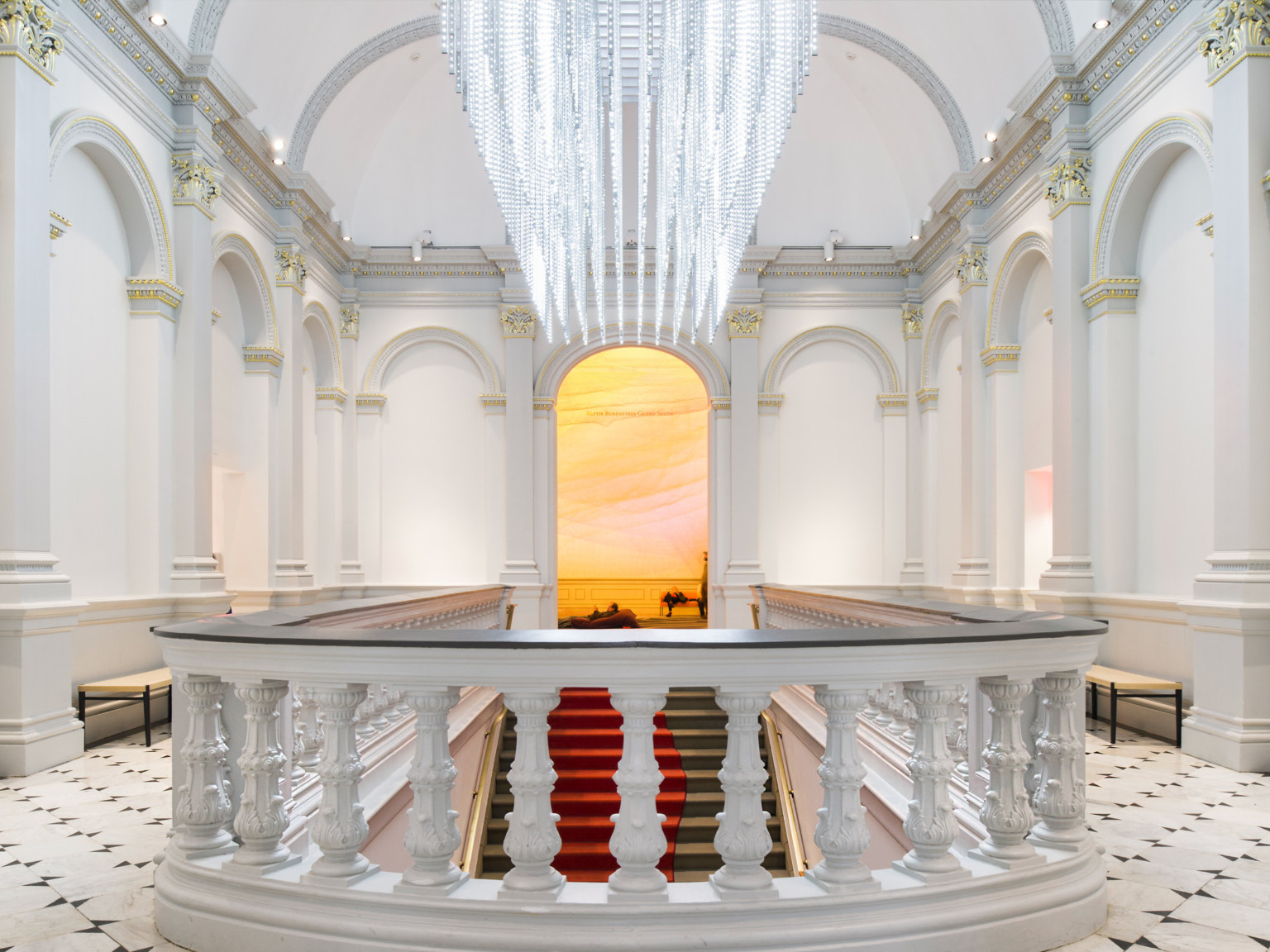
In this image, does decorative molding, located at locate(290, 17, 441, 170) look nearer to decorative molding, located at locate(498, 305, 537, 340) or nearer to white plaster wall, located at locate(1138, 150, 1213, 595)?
decorative molding, located at locate(498, 305, 537, 340)

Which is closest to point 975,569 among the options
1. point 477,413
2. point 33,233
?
point 477,413

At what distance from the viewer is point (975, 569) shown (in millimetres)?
12797

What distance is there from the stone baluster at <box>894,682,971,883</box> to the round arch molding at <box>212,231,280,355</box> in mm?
9926

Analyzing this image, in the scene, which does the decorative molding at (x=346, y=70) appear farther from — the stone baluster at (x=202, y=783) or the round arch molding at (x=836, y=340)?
the stone baluster at (x=202, y=783)

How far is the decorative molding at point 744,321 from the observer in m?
15.6

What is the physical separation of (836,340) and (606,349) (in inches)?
154

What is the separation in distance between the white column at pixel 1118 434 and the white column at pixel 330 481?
11.0 metres

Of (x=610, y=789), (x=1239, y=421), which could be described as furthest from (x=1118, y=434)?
(x=610, y=789)

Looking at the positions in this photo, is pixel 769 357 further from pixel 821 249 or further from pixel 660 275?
pixel 660 275

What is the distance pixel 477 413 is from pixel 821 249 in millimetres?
6449

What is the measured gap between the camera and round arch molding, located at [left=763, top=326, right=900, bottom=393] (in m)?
16.0

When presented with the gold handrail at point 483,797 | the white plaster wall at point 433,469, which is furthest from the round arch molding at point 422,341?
the gold handrail at point 483,797

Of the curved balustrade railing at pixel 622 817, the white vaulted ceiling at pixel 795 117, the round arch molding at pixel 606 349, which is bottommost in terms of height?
the curved balustrade railing at pixel 622 817

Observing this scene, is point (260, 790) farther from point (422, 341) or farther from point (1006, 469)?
point (422, 341)
